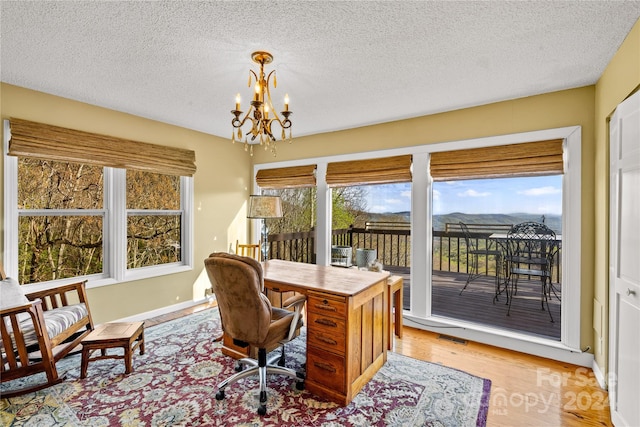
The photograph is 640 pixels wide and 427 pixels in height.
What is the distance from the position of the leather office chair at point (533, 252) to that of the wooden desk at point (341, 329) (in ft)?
5.39

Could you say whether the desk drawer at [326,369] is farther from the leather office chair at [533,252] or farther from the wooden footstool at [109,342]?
the leather office chair at [533,252]

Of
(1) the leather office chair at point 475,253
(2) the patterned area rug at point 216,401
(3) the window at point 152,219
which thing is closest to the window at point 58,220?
(3) the window at point 152,219

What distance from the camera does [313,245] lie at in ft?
15.5

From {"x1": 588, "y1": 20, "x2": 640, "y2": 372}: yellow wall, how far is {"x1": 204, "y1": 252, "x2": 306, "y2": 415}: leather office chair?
231 cm

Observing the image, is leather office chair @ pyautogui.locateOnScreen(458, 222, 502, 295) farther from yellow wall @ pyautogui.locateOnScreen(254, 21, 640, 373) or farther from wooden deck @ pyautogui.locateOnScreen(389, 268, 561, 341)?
yellow wall @ pyautogui.locateOnScreen(254, 21, 640, 373)

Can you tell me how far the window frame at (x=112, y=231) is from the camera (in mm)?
2742

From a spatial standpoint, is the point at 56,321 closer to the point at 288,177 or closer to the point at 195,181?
the point at 195,181

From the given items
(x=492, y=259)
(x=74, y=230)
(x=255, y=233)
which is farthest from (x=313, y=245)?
(x=74, y=230)

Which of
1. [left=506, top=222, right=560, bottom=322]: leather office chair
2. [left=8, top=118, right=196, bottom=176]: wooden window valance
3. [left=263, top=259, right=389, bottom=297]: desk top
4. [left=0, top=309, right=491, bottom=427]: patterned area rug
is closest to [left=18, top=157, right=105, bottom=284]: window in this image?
[left=8, top=118, right=196, bottom=176]: wooden window valance

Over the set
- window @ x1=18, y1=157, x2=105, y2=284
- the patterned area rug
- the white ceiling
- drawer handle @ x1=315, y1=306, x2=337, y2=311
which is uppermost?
the white ceiling

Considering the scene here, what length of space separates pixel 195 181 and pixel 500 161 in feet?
12.1

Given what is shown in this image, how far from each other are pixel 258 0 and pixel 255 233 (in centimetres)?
385

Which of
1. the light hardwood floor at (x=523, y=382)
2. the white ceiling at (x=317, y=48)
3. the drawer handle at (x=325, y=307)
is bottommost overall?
the light hardwood floor at (x=523, y=382)

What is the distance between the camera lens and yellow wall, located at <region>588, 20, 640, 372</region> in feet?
6.07
